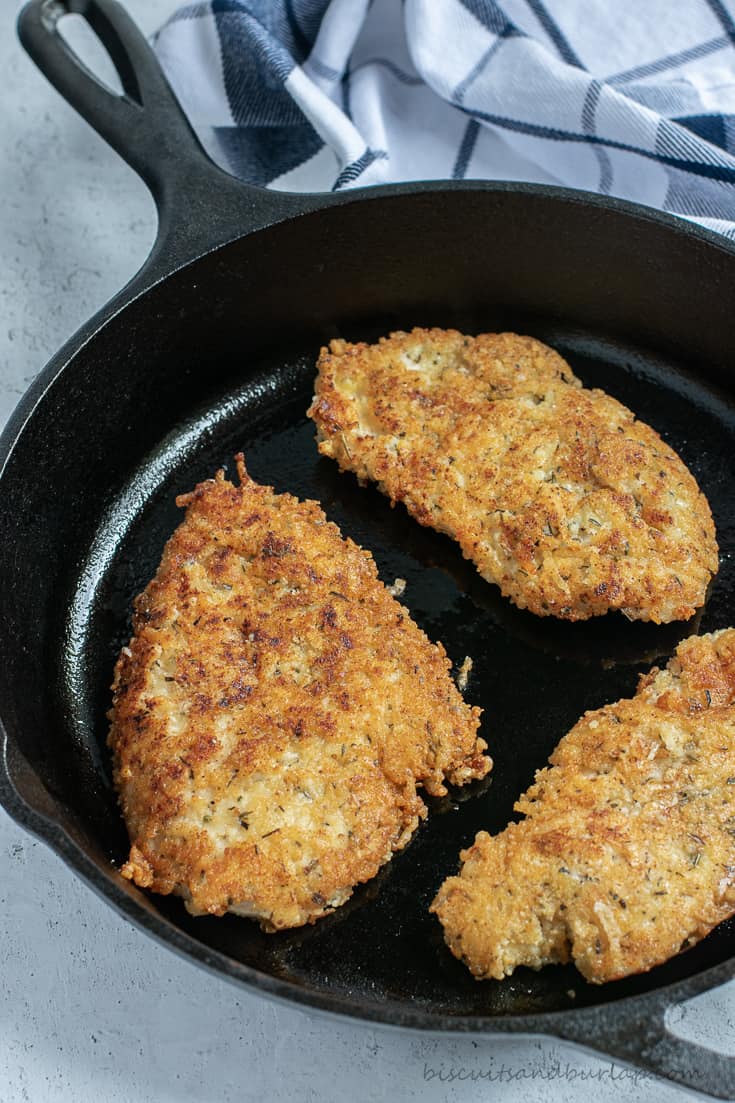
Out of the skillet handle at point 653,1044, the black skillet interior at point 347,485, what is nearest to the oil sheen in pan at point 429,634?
the black skillet interior at point 347,485

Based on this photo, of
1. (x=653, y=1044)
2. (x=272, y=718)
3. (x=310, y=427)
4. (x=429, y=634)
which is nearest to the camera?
(x=653, y=1044)

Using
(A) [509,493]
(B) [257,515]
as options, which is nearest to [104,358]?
(B) [257,515]

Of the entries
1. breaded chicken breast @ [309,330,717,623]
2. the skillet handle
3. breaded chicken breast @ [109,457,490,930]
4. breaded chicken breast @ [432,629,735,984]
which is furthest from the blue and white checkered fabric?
the skillet handle

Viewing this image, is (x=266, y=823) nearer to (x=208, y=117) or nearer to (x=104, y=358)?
(x=104, y=358)

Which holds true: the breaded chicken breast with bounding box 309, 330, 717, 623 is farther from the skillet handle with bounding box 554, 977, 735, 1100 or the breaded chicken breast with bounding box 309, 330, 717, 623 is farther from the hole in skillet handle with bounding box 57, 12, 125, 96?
the hole in skillet handle with bounding box 57, 12, 125, 96

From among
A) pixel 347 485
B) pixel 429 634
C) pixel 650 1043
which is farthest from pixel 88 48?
pixel 650 1043

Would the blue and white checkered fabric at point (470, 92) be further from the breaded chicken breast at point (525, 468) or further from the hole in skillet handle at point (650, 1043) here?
the hole in skillet handle at point (650, 1043)

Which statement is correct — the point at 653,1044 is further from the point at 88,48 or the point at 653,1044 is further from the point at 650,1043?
the point at 88,48
